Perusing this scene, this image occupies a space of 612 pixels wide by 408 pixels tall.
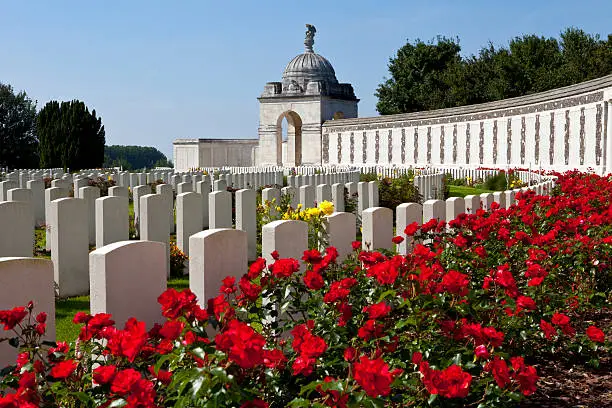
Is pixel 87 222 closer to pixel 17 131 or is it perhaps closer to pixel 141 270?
pixel 141 270

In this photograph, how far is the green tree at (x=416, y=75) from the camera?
58.9m

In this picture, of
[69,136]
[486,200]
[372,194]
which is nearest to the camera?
[486,200]

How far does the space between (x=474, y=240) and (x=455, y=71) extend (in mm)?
52116

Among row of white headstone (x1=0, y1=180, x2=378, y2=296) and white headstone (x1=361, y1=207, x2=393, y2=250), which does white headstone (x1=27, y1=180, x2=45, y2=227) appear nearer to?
row of white headstone (x1=0, y1=180, x2=378, y2=296)

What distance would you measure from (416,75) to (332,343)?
193 ft

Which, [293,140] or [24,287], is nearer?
[24,287]

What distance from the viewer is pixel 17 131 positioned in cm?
5100

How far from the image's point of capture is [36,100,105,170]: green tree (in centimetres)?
4159

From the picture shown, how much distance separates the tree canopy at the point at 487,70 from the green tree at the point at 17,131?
2888 centimetres

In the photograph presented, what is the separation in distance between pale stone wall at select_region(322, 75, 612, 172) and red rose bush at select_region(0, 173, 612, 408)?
59.1 ft

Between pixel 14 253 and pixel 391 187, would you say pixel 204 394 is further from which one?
pixel 391 187

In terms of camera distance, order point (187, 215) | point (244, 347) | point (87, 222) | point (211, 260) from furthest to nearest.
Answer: point (187, 215) < point (87, 222) < point (211, 260) < point (244, 347)

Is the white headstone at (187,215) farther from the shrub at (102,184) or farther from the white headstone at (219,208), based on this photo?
the shrub at (102,184)

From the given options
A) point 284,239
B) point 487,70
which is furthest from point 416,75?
point 284,239
